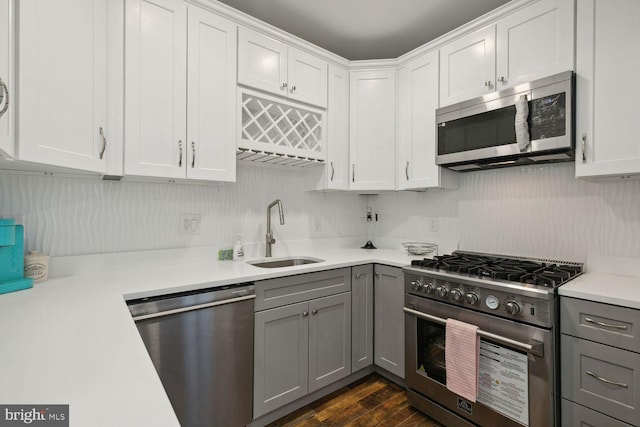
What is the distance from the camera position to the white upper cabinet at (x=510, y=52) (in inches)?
65.6

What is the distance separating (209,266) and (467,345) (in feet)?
5.14

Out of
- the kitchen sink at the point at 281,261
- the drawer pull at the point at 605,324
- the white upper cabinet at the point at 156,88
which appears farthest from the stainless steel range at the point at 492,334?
the white upper cabinet at the point at 156,88

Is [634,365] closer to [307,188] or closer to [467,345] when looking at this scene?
[467,345]

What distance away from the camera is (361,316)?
7.25 feet

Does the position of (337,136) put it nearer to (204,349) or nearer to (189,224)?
(189,224)

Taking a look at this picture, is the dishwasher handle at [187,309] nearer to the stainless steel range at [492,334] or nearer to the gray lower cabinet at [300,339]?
the gray lower cabinet at [300,339]

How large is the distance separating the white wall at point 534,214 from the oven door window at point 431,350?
2.77ft

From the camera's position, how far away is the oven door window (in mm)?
1782

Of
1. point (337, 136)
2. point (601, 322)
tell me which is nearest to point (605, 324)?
point (601, 322)

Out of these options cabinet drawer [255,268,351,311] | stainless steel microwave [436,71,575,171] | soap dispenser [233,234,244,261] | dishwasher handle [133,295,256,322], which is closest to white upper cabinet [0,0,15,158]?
dishwasher handle [133,295,256,322]

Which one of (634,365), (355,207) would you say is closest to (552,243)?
(634,365)

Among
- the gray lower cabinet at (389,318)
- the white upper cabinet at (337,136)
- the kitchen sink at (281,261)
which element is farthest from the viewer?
the white upper cabinet at (337,136)

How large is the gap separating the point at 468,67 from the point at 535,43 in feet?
1.29

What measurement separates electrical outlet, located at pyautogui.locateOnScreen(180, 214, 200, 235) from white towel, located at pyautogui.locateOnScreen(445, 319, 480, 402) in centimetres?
170
